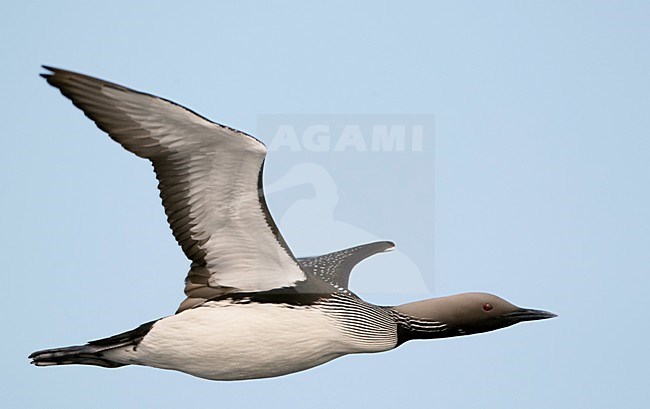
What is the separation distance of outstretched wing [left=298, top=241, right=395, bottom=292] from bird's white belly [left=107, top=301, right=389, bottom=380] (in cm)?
98

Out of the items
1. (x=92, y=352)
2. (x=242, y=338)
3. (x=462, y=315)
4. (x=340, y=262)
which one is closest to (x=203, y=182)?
(x=242, y=338)

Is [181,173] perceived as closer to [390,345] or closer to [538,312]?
[390,345]

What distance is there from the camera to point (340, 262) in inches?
336

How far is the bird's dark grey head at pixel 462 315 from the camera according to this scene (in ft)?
23.2

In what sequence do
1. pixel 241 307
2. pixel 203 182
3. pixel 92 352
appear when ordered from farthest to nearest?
pixel 92 352
pixel 241 307
pixel 203 182

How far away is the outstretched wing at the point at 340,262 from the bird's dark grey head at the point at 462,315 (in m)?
0.85

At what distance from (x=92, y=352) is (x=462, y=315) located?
2454 mm

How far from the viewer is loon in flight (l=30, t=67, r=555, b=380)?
21.3ft

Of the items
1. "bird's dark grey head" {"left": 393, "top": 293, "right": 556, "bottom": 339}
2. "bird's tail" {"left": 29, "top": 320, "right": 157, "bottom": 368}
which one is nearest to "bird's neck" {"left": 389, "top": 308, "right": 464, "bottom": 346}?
"bird's dark grey head" {"left": 393, "top": 293, "right": 556, "bottom": 339}

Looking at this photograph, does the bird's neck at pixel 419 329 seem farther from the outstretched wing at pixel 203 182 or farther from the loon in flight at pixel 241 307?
the outstretched wing at pixel 203 182

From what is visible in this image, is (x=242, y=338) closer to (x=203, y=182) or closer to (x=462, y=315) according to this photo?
(x=203, y=182)

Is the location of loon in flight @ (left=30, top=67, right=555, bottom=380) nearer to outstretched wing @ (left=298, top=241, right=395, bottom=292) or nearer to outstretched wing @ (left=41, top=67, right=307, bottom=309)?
outstretched wing @ (left=41, top=67, right=307, bottom=309)

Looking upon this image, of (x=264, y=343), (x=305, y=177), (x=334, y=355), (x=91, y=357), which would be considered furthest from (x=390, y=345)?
(x=91, y=357)

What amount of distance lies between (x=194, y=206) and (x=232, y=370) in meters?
1.11
